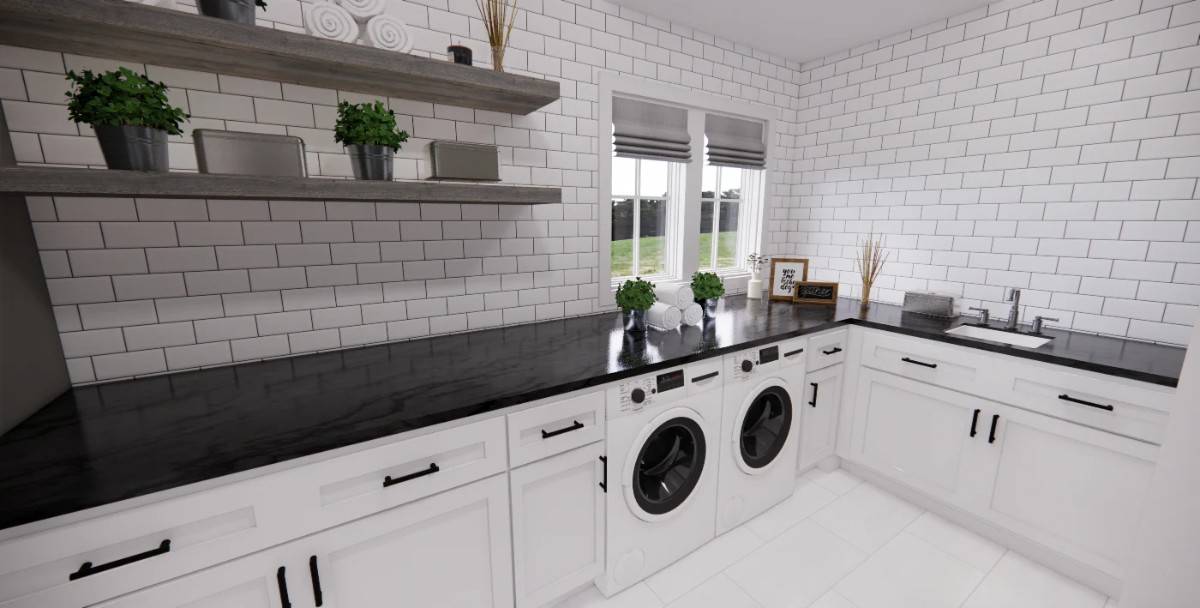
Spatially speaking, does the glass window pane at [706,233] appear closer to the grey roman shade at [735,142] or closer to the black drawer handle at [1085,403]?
the grey roman shade at [735,142]

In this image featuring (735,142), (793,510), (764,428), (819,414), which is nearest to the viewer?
(764,428)

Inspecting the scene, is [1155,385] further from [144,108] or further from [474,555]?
[144,108]

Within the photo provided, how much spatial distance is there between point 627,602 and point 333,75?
230 cm

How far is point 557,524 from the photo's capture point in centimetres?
157

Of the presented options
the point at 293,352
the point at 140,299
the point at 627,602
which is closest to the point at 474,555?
the point at 627,602

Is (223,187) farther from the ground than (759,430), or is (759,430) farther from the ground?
(223,187)

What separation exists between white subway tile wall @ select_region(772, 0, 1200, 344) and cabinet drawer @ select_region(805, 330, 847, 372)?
0.78m

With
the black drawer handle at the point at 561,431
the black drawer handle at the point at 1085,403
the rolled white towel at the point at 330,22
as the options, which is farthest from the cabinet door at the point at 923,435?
the rolled white towel at the point at 330,22

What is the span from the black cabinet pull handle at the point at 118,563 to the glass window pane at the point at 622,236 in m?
2.11

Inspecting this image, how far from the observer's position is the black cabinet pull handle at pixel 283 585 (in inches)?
43.1

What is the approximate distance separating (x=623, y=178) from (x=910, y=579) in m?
2.43

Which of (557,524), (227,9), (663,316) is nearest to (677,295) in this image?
(663,316)

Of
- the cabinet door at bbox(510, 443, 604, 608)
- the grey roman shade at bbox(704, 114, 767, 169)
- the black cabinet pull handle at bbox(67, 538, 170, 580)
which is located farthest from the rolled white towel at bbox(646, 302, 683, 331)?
the black cabinet pull handle at bbox(67, 538, 170, 580)

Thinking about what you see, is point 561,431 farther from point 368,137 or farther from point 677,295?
point 368,137
